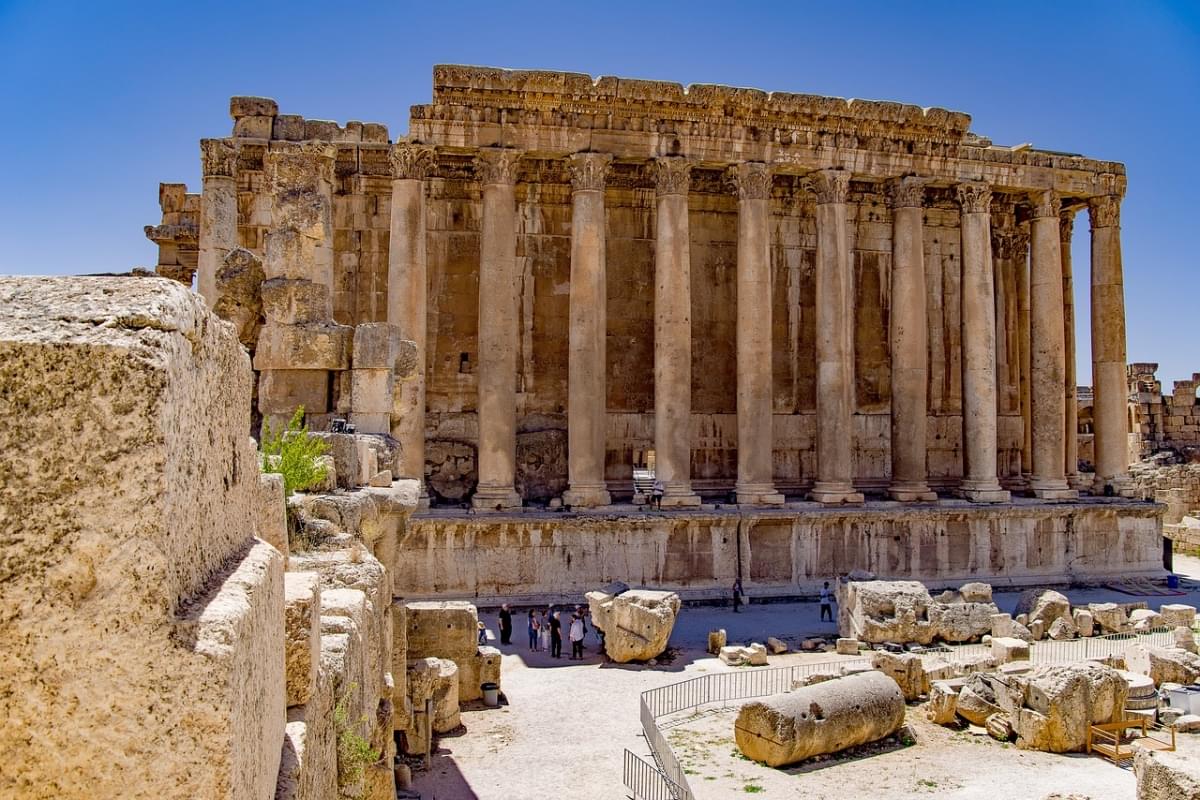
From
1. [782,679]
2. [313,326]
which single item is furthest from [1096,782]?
[313,326]

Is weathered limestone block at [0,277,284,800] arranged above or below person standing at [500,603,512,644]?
above

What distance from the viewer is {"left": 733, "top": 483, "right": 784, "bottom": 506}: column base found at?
75.3ft

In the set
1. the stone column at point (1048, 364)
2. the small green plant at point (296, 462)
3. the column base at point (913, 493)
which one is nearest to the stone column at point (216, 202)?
the small green plant at point (296, 462)

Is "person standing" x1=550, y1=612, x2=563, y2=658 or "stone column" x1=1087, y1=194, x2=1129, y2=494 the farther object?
"stone column" x1=1087, y1=194, x2=1129, y2=494

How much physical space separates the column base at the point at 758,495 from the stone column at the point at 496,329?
5394 mm

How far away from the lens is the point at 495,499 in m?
21.5

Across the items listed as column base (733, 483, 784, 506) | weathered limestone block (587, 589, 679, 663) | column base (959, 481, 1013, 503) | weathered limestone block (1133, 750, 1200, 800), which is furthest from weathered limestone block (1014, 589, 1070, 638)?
weathered limestone block (1133, 750, 1200, 800)

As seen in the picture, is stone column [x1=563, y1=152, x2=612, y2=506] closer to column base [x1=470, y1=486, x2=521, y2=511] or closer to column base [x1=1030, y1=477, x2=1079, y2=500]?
column base [x1=470, y1=486, x2=521, y2=511]

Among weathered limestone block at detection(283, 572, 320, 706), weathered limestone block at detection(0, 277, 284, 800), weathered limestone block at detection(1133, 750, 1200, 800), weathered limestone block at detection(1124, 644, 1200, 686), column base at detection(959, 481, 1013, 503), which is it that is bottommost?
weathered limestone block at detection(1124, 644, 1200, 686)

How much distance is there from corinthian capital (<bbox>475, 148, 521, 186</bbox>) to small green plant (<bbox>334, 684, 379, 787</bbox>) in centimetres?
1872

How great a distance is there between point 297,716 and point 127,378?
5.44 ft

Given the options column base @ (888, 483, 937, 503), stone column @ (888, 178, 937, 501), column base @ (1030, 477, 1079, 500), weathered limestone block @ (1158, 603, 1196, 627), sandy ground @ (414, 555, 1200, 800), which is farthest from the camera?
column base @ (1030, 477, 1079, 500)

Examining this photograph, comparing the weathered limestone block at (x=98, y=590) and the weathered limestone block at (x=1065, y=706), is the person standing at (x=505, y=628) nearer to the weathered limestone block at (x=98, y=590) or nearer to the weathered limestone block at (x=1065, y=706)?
the weathered limestone block at (x=1065, y=706)

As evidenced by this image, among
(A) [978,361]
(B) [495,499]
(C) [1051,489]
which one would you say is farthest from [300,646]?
(C) [1051,489]
